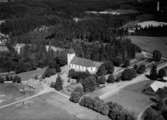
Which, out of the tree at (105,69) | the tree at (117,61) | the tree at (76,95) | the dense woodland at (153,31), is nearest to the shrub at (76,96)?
the tree at (76,95)

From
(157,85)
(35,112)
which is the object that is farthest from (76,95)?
(157,85)

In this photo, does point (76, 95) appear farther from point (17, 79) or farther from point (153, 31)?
point (153, 31)

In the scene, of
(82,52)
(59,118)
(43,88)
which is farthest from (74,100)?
(82,52)

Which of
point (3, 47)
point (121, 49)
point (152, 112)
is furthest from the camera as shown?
point (3, 47)

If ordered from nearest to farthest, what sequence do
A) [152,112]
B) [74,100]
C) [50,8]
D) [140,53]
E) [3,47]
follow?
[152,112] → [74,100] → [140,53] → [3,47] → [50,8]

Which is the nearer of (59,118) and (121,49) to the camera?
(59,118)

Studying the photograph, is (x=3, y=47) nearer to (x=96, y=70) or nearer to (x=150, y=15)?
(x=96, y=70)
